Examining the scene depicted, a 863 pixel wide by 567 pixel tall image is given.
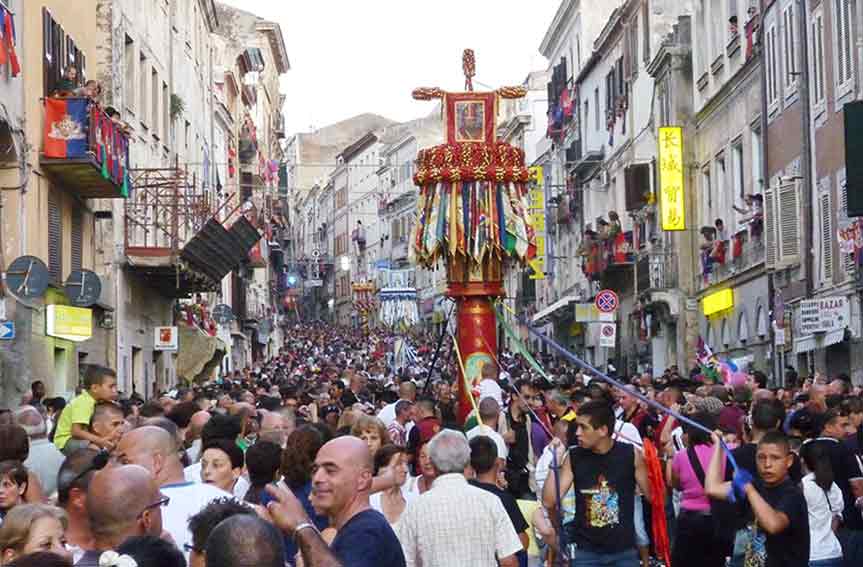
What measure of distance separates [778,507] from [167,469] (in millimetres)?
3310

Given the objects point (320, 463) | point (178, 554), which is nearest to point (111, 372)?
point (320, 463)

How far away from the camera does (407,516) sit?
28.8 feet

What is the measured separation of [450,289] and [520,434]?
5707 mm

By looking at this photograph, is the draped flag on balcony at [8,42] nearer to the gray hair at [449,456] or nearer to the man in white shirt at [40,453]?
the man in white shirt at [40,453]

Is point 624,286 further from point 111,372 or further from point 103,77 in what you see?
point 111,372

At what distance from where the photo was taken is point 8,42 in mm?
22750

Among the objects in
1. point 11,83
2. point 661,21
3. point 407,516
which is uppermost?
point 661,21

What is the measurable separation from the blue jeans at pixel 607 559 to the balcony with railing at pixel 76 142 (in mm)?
16500

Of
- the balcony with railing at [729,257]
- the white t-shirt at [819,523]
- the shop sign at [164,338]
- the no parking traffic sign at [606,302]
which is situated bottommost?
the white t-shirt at [819,523]

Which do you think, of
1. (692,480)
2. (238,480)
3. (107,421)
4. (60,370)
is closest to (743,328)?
(60,370)

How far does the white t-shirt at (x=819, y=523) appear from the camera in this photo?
413 inches

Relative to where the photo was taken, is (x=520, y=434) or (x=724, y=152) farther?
(x=724, y=152)

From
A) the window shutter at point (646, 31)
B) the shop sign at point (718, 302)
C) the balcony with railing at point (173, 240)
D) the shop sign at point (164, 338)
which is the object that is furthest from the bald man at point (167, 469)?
the window shutter at point (646, 31)

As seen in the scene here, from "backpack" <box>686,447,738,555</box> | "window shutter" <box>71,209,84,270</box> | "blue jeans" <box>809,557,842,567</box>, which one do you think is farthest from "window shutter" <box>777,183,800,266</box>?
"blue jeans" <box>809,557,842,567</box>
